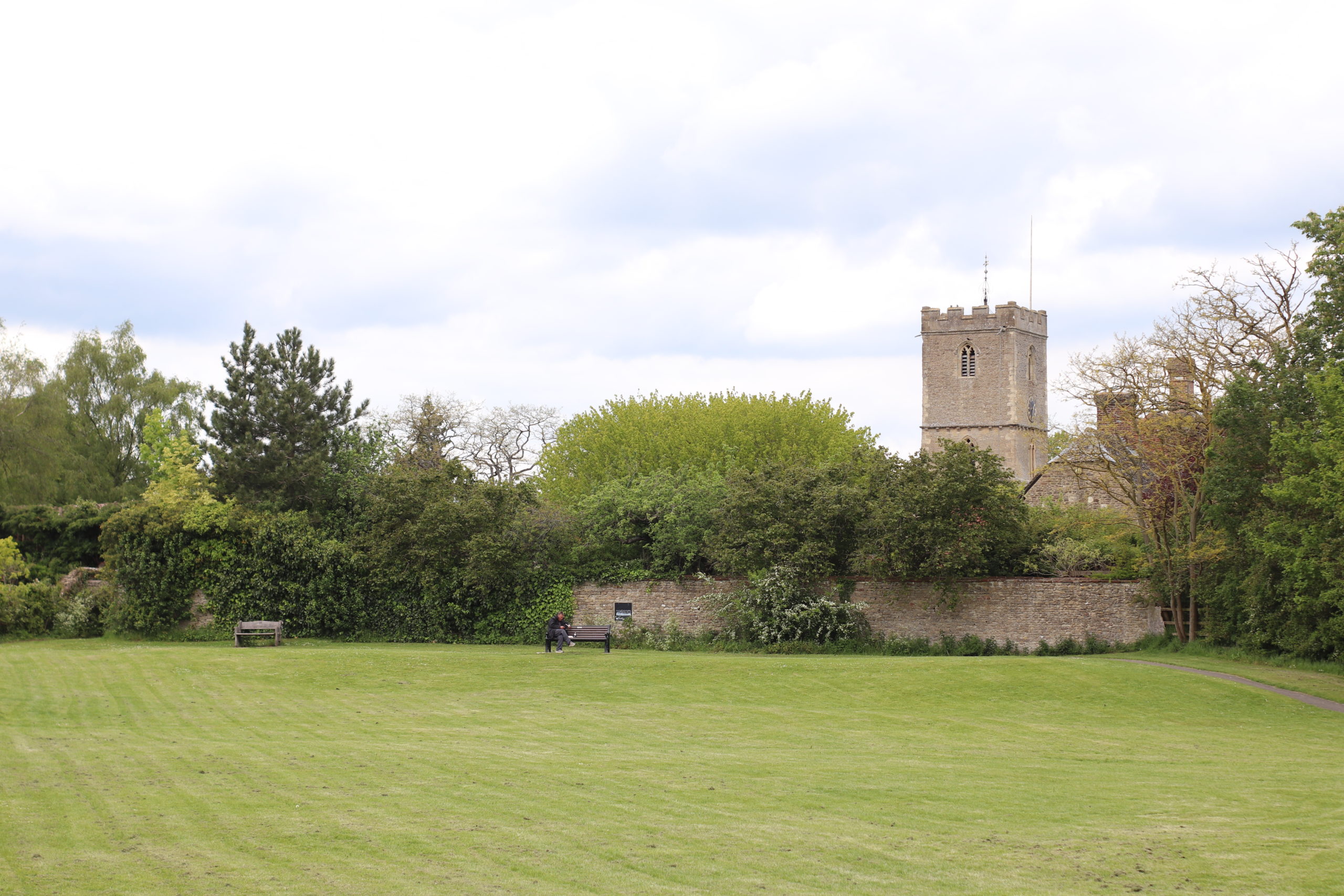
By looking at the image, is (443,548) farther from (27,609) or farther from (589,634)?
(27,609)

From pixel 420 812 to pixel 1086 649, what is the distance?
2496 cm

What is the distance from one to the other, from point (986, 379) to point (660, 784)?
186 ft

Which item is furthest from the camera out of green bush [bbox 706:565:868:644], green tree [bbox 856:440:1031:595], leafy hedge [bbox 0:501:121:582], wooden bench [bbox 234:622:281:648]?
leafy hedge [bbox 0:501:121:582]

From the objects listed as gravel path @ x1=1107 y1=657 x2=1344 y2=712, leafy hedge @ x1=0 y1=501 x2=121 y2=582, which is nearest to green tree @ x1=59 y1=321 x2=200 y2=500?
leafy hedge @ x1=0 y1=501 x2=121 y2=582

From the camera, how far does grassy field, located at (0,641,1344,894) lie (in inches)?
316

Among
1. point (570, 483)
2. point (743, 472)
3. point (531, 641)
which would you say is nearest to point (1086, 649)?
point (743, 472)

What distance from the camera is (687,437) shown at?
159 ft

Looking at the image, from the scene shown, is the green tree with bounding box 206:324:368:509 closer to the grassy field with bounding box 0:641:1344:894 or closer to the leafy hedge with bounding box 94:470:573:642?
the leafy hedge with bounding box 94:470:573:642

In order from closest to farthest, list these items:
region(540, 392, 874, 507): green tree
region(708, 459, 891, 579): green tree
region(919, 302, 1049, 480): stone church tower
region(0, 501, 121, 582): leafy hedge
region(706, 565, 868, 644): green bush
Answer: region(706, 565, 868, 644): green bush, region(708, 459, 891, 579): green tree, region(0, 501, 121, 582): leafy hedge, region(540, 392, 874, 507): green tree, region(919, 302, 1049, 480): stone church tower

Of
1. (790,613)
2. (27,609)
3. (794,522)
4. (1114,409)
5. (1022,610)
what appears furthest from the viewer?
(27,609)

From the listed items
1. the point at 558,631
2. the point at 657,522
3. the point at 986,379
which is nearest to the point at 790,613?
the point at 657,522

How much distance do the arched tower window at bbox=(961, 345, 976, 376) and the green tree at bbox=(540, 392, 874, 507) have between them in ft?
50.8

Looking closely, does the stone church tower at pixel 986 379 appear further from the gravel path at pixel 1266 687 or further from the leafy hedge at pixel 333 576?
the gravel path at pixel 1266 687

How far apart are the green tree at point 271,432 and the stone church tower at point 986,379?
3786 centimetres
